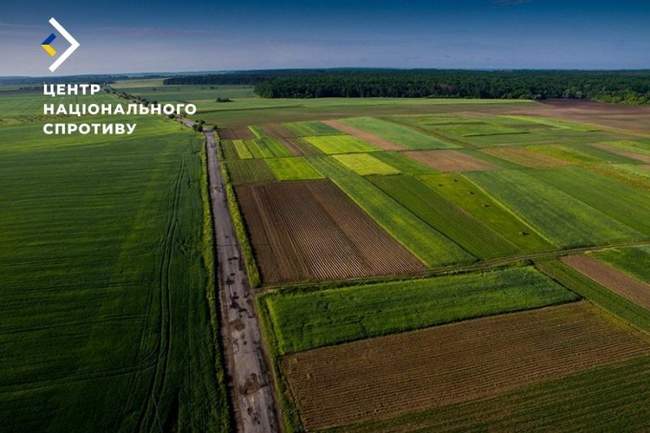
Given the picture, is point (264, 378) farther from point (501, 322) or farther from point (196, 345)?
point (501, 322)

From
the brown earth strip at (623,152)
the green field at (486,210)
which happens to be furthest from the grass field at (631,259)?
the brown earth strip at (623,152)

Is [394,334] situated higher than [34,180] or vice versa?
[34,180]

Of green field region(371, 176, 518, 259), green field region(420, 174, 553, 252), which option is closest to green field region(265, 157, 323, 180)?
green field region(371, 176, 518, 259)

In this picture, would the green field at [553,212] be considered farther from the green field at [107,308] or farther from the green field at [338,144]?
the green field at [107,308]

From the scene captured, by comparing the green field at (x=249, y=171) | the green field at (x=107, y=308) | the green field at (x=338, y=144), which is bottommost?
the green field at (x=107, y=308)

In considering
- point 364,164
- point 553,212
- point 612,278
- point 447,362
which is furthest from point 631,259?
point 364,164

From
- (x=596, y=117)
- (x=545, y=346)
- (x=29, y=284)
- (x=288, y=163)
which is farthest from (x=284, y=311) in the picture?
(x=596, y=117)

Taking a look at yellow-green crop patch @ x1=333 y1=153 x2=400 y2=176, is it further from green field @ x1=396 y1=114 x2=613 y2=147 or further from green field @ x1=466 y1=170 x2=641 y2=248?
green field @ x1=396 y1=114 x2=613 y2=147
